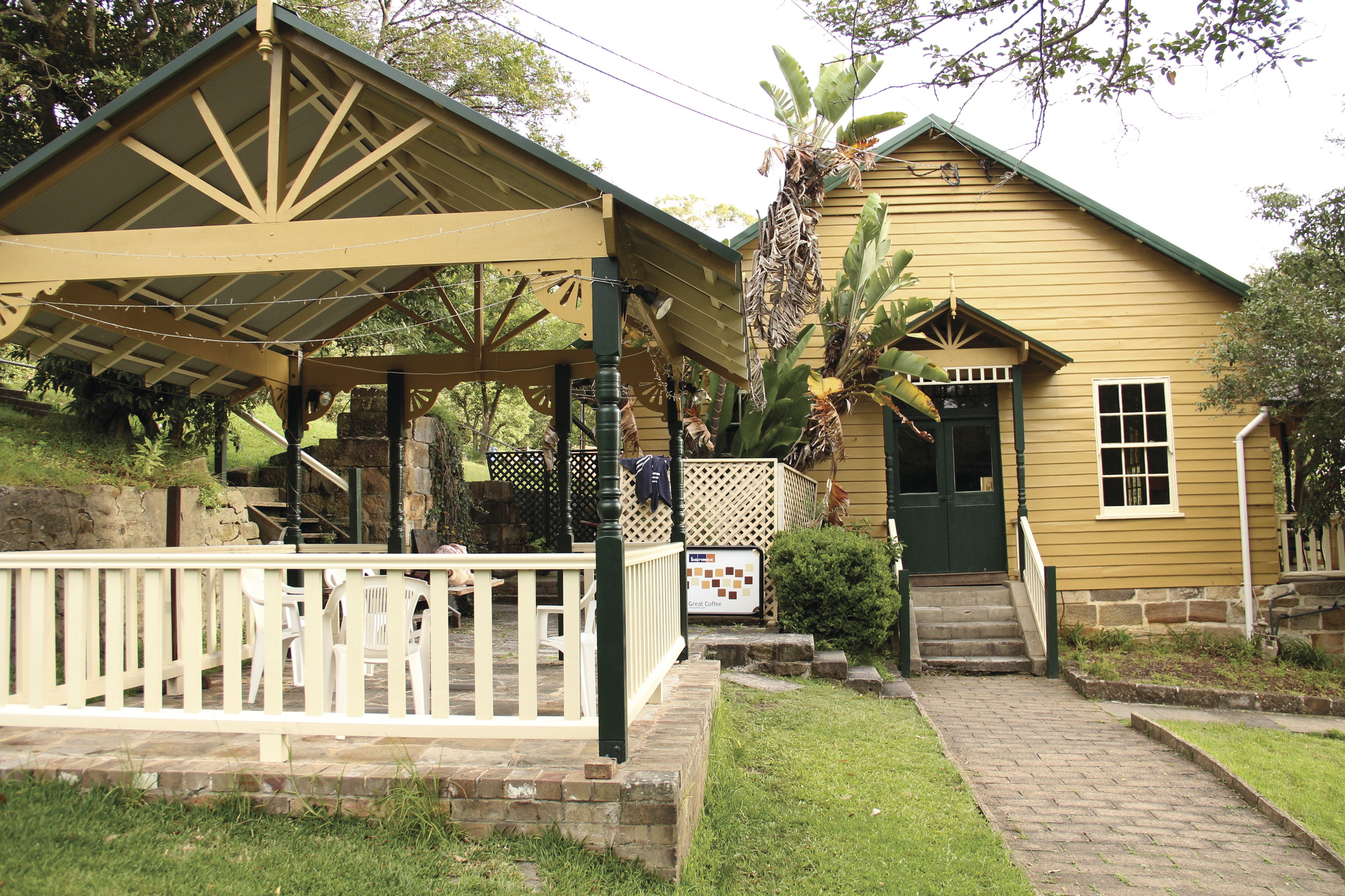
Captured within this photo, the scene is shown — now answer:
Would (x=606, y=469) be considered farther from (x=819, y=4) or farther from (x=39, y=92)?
(x=39, y=92)

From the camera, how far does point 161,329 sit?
7129mm

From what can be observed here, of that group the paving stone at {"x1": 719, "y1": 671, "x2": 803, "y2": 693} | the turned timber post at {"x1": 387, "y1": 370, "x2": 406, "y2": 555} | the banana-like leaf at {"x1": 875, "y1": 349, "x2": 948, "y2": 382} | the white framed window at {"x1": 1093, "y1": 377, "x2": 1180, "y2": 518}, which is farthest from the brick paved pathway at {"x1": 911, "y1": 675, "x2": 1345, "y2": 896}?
the turned timber post at {"x1": 387, "y1": 370, "x2": 406, "y2": 555}

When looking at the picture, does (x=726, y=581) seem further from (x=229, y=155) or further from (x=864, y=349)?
(x=229, y=155)

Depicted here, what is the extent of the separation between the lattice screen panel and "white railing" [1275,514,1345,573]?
702 centimetres

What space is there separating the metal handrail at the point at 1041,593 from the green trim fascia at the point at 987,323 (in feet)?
7.16

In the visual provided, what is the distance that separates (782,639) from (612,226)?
5615 mm

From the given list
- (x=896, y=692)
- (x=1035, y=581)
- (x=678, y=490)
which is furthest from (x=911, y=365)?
(x=678, y=490)

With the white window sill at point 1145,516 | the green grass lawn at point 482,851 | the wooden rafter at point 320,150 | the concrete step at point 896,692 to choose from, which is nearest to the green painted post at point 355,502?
the concrete step at point 896,692

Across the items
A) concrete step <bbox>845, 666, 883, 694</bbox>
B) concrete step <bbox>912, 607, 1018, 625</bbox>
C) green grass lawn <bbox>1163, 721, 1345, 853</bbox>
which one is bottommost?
green grass lawn <bbox>1163, 721, 1345, 853</bbox>

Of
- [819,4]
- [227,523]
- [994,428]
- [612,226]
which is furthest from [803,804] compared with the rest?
[994,428]

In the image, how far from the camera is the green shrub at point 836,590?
955 cm

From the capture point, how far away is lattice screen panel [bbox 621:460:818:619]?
10352mm

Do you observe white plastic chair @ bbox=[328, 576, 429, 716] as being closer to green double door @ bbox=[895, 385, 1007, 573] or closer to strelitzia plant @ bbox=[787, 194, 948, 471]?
strelitzia plant @ bbox=[787, 194, 948, 471]

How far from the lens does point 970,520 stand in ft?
41.1
